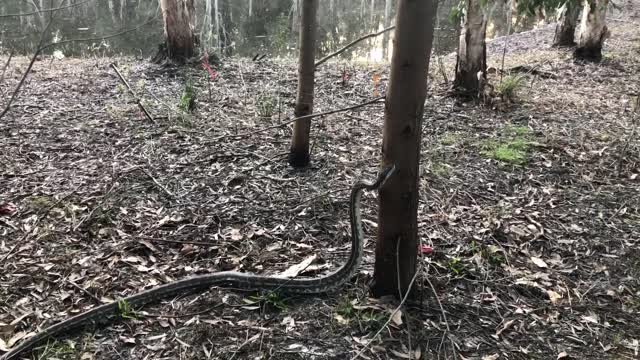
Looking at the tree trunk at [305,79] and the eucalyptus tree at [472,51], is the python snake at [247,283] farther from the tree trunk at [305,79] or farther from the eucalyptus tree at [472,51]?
the eucalyptus tree at [472,51]

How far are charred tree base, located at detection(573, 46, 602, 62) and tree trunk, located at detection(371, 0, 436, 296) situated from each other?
7629 mm

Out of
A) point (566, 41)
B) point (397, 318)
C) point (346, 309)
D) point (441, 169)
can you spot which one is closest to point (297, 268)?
point (346, 309)

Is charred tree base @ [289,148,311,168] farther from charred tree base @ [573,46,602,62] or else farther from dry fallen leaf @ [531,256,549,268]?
charred tree base @ [573,46,602,62]

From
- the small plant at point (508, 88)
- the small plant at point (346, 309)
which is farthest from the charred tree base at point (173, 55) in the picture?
the small plant at point (346, 309)

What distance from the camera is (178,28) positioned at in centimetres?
917

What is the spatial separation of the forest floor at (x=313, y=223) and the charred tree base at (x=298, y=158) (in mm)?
102

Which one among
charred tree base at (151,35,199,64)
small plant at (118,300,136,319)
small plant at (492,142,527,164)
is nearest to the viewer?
small plant at (118,300,136,319)

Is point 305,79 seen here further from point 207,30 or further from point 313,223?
point 207,30

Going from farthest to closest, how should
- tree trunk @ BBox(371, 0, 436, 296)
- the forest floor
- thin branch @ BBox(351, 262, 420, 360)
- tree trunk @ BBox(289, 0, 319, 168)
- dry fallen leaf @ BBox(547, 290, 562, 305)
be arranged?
tree trunk @ BBox(289, 0, 319, 168) → dry fallen leaf @ BBox(547, 290, 562, 305) → the forest floor → thin branch @ BBox(351, 262, 420, 360) → tree trunk @ BBox(371, 0, 436, 296)

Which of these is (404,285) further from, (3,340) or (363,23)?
(363,23)

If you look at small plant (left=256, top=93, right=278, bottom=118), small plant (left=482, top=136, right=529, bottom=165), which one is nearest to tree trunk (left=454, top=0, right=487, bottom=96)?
small plant (left=482, top=136, right=529, bottom=165)

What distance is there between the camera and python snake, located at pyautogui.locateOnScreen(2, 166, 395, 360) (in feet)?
10.7

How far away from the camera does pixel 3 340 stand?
3162 mm

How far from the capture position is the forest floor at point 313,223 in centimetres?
320
